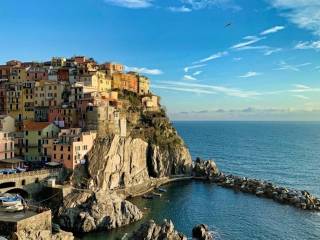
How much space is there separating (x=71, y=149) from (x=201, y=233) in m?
28.1

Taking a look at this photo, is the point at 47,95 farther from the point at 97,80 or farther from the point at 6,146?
the point at 6,146

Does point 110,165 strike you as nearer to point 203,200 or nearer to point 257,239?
point 203,200

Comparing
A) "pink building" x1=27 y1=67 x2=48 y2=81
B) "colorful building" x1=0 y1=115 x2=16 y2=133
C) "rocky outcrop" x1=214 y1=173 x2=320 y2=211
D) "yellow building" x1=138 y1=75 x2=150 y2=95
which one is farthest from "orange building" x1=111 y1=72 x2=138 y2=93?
"rocky outcrop" x1=214 y1=173 x2=320 y2=211

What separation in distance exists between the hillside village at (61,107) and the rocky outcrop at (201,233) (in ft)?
85.0

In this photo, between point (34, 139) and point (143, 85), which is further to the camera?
point (143, 85)

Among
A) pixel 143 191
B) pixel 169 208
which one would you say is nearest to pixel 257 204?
pixel 169 208

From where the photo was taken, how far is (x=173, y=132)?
10912 cm

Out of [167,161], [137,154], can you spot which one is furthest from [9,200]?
[167,161]

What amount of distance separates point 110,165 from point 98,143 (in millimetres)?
5152

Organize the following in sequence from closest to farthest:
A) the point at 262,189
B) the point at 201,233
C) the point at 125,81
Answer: the point at 201,233 → the point at 262,189 → the point at 125,81

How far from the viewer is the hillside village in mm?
73375

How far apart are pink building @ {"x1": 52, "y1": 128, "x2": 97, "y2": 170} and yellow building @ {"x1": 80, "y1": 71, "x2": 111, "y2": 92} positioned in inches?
872

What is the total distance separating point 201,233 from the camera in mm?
56594

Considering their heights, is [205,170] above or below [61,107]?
below
